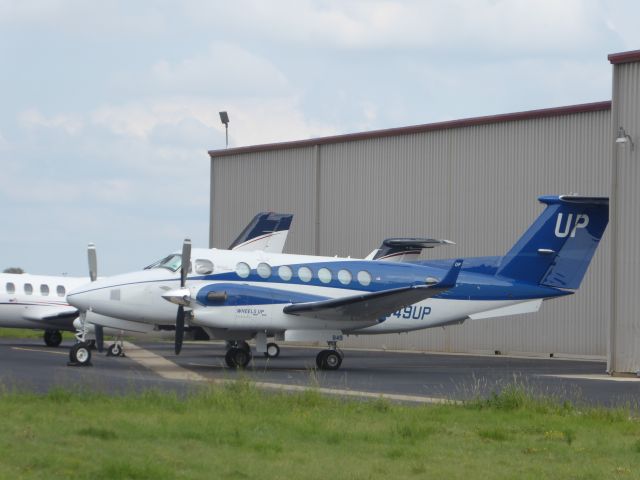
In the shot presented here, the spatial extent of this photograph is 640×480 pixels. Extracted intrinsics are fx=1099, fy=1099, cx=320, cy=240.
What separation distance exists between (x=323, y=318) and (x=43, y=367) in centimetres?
668

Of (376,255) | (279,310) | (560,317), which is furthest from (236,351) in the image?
(560,317)

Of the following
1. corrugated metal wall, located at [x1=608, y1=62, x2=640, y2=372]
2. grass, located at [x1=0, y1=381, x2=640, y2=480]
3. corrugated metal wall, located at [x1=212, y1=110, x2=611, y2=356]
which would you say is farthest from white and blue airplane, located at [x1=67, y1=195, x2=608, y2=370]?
grass, located at [x1=0, y1=381, x2=640, y2=480]

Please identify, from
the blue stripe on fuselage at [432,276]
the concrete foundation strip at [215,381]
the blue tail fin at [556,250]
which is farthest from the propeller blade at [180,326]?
the blue tail fin at [556,250]

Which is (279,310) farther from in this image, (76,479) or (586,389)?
(76,479)

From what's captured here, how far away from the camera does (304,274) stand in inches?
1069

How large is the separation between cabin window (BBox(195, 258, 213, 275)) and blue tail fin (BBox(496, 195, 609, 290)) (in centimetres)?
802

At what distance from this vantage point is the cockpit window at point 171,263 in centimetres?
2614

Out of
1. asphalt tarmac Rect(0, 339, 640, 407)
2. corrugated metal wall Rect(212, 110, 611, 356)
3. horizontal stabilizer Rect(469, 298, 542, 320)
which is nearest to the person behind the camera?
asphalt tarmac Rect(0, 339, 640, 407)

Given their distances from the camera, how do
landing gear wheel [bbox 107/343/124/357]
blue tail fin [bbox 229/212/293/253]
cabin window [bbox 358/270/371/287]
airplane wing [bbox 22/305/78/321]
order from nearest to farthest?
cabin window [bbox 358/270/371/287]
landing gear wheel [bbox 107/343/124/357]
airplane wing [bbox 22/305/78/321]
blue tail fin [bbox 229/212/293/253]

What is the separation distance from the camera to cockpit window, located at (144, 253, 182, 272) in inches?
1029

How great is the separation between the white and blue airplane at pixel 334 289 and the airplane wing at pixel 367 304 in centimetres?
2

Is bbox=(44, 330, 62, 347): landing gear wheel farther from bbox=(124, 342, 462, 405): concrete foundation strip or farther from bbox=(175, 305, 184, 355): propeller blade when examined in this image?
bbox=(175, 305, 184, 355): propeller blade

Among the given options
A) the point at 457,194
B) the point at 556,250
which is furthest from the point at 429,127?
the point at 556,250

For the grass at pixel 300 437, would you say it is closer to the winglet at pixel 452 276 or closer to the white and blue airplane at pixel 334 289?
the winglet at pixel 452 276
